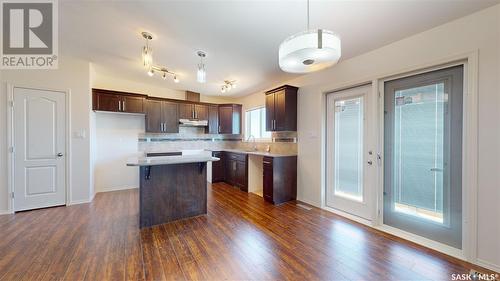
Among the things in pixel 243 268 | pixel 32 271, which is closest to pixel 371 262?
pixel 243 268

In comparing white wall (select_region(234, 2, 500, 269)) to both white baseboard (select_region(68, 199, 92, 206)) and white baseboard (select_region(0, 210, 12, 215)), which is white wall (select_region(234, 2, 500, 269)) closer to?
white baseboard (select_region(68, 199, 92, 206))

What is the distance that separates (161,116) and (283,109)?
3.12 meters

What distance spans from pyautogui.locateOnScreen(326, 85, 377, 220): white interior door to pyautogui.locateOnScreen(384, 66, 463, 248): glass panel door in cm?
22

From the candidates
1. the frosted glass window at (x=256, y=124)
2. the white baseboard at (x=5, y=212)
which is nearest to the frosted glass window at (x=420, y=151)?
the frosted glass window at (x=256, y=124)

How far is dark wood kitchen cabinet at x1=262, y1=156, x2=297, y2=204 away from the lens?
3.91m

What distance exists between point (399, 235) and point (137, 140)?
554cm

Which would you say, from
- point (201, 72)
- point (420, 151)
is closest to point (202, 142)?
point (201, 72)

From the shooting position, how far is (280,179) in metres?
3.99

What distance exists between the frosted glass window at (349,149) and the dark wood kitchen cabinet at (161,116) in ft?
12.9

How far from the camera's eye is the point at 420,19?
2.18 metres

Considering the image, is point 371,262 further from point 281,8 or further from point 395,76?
point 281,8

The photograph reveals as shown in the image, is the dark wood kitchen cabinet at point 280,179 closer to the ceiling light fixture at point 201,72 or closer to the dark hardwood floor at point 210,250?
the dark hardwood floor at point 210,250

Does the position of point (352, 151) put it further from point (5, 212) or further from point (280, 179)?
point (5, 212)

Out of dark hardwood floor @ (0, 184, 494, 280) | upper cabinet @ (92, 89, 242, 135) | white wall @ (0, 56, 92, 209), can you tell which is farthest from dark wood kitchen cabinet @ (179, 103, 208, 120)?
dark hardwood floor @ (0, 184, 494, 280)
